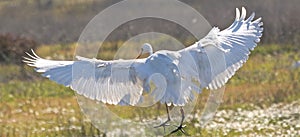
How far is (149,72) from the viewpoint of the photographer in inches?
392

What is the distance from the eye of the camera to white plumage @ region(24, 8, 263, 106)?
9867 millimetres

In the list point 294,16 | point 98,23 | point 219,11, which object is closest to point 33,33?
point 98,23

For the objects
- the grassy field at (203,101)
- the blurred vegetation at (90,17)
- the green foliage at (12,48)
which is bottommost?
the grassy field at (203,101)

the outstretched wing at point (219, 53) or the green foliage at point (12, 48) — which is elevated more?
the green foliage at point (12, 48)

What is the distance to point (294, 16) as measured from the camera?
26.0 meters

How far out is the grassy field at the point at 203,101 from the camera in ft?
41.3

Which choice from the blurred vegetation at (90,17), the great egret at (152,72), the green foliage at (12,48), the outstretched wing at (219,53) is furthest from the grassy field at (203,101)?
the blurred vegetation at (90,17)

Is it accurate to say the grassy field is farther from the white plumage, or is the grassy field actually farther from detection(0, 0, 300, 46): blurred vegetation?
detection(0, 0, 300, 46): blurred vegetation

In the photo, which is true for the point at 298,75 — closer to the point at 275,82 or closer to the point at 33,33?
the point at 275,82

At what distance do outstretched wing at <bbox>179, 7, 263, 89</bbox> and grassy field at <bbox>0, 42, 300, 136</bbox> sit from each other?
133 centimetres

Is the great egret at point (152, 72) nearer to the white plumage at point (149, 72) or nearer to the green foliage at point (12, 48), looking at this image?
the white plumage at point (149, 72)

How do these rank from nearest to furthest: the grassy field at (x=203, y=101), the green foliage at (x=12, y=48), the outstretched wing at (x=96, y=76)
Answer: the outstretched wing at (x=96, y=76) < the grassy field at (x=203, y=101) < the green foliage at (x=12, y=48)

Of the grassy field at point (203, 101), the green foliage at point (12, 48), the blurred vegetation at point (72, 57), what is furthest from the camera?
the green foliage at point (12, 48)

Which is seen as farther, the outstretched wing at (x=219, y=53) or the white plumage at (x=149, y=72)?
the outstretched wing at (x=219, y=53)
